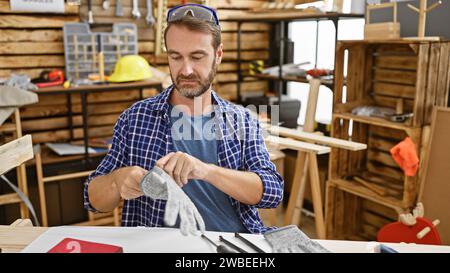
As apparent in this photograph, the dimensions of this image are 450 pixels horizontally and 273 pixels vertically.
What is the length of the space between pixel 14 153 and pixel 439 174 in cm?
254

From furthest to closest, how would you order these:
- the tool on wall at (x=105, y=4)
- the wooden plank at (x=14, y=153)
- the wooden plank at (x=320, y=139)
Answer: the tool on wall at (x=105, y=4), the wooden plank at (x=320, y=139), the wooden plank at (x=14, y=153)

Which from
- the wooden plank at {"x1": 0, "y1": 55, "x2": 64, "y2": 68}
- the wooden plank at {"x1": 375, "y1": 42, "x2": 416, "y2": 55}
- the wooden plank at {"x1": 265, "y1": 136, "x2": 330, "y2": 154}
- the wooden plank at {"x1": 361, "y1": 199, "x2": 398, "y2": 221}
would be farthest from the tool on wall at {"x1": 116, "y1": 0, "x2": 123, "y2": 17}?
the wooden plank at {"x1": 361, "y1": 199, "x2": 398, "y2": 221}

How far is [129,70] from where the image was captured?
147 inches

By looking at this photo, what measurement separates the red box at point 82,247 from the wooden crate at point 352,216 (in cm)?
259

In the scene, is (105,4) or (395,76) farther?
(105,4)

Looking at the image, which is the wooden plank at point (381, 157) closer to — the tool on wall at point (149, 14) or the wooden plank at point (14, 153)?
the tool on wall at point (149, 14)

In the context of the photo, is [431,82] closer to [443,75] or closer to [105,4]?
[443,75]

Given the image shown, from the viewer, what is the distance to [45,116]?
3.89 meters

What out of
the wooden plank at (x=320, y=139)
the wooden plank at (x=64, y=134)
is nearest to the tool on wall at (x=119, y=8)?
the wooden plank at (x=64, y=134)

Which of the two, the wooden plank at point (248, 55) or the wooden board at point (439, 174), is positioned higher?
the wooden plank at point (248, 55)

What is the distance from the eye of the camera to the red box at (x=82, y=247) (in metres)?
A: 1.24

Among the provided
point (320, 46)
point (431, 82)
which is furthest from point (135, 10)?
point (431, 82)
